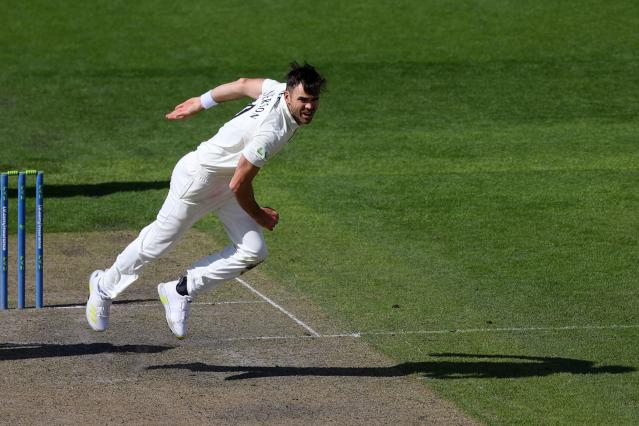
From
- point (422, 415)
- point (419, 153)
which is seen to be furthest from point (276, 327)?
point (419, 153)

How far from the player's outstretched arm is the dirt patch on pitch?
6.20ft

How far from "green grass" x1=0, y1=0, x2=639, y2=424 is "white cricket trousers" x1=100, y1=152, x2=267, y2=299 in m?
1.50

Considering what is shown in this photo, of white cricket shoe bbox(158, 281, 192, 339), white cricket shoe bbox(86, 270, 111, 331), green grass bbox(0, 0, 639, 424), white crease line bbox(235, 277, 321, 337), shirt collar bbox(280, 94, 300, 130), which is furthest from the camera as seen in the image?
white crease line bbox(235, 277, 321, 337)

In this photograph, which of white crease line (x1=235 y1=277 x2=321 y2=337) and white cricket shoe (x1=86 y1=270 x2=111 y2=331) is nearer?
white cricket shoe (x1=86 y1=270 x2=111 y2=331)

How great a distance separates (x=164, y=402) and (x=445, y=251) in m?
5.30

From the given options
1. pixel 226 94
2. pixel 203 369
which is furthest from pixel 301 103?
pixel 203 369

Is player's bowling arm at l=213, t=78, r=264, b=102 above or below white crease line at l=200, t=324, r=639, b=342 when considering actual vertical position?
above

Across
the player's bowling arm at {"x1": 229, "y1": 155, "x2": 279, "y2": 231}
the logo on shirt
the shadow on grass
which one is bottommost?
the shadow on grass

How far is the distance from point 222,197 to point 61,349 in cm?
184

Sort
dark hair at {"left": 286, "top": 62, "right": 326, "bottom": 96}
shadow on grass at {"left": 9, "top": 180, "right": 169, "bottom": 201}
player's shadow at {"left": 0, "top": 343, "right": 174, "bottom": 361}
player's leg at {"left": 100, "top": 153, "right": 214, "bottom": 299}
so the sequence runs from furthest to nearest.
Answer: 1. shadow on grass at {"left": 9, "top": 180, "right": 169, "bottom": 201}
2. player's shadow at {"left": 0, "top": 343, "right": 174, "bottom": 361}
3. player's leg at {"left": 100, "top": 153, "right": 214, "bottom": 299}
4. dark hair at {"left": 286, "top": 62, "right": 326, "bottom": 96}

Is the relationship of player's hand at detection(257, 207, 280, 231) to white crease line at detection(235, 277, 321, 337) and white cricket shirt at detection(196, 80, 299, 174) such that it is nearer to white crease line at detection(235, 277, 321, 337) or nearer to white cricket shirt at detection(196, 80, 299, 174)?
white cricket shirt at detection(196, 80, 299, 174)

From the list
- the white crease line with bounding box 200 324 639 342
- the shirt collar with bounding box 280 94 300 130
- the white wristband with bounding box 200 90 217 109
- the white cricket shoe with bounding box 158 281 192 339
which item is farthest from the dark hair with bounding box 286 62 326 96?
the white crease line with bounding box 200 324 639 342

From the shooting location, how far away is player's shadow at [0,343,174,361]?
377 inches

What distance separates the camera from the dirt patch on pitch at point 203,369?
8.23 meters
